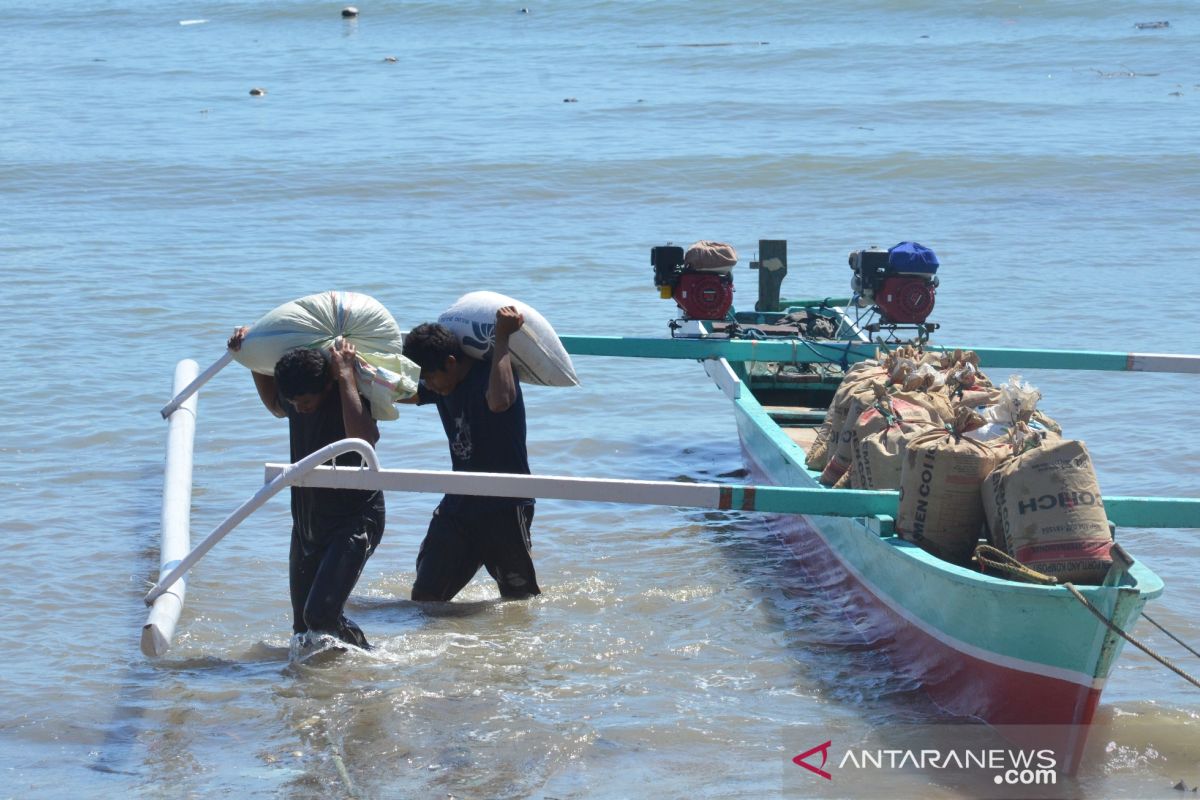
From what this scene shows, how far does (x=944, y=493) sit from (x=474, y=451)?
1841mm

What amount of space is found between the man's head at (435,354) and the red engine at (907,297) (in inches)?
140

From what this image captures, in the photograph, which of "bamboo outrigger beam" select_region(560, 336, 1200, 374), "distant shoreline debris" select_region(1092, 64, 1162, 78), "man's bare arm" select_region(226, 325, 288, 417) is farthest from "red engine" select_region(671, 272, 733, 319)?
"distant shoreline debris" select_region(1092, 64, 1162, 78)

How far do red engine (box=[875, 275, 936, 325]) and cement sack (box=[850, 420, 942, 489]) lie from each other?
2716 mm

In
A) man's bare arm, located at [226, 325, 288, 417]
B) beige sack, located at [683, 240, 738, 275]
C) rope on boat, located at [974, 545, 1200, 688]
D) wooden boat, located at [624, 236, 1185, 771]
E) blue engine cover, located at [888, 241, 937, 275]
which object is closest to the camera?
rope on boat, located at [974, 545, 1200, 688]

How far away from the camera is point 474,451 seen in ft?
20.1

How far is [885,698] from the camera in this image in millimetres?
5770

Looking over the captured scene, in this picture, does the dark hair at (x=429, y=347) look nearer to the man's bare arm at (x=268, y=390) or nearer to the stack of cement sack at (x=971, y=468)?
the man's bare arm at (x=268, y=390)

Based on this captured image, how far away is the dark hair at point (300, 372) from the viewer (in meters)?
5.33

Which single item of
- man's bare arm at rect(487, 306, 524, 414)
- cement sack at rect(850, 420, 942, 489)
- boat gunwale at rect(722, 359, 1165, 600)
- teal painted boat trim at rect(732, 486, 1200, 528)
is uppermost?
man's bare arm at rect(487, 306, 524, 414)

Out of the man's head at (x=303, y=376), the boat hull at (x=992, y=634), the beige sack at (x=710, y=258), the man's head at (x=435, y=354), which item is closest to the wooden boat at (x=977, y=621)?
the boat hull at (x=992, y=634)

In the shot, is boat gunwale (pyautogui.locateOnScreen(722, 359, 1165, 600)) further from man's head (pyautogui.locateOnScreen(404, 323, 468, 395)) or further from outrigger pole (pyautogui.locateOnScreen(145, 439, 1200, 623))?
man's head (pyautogui.locateOnScreen(404, 323, 468, 395))

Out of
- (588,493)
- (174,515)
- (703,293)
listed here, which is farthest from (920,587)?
(703,293)

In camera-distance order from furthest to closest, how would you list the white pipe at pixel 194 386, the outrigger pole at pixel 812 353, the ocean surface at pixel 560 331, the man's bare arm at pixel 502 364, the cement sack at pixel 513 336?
the outrigger pole at pixel 812 353 → the white pipe at pixel 194 386 → the cement sack at pixel 513 336 → the man's bare arm at pixel 502 364 → the ocean surface at pixel 560 331

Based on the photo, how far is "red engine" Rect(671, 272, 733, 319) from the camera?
9383 mm
